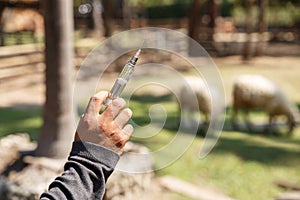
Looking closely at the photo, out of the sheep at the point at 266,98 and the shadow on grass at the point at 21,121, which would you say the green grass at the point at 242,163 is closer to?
the sheep at the point at 266,98

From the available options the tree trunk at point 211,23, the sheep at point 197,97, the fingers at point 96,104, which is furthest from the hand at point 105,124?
the tree trunk at point 211,23

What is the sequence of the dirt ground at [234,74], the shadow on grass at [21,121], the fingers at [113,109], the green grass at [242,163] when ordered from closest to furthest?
1. the fingers at [113,109]
2. the green grass at [242,163]
3. the shadow on grass at [21,121]
4. the dirt ground at [234,74]

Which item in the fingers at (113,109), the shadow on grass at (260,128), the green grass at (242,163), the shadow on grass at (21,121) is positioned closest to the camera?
the fingers at (113,109)

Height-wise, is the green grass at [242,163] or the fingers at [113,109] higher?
the fingers at [113,109]

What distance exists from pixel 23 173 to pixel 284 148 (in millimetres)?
4156

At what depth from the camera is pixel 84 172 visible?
1155 mm

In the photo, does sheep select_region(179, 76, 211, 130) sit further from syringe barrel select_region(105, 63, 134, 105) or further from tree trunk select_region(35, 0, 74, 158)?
syringe barrel select_region(105, 63, 134, 105)

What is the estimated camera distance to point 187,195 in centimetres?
496

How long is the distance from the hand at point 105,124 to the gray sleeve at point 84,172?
0.02m

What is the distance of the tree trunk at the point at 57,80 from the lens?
4.90 m

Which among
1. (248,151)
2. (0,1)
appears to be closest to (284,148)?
(248,151)

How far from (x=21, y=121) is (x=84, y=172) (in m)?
7.54

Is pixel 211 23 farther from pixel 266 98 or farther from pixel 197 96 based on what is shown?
pixel 197 96

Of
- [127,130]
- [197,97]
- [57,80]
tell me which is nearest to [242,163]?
[197,97]
